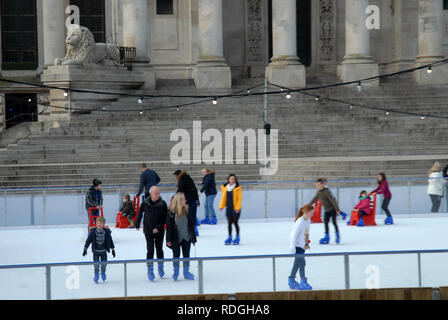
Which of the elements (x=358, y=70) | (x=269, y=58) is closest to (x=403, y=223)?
(x=358, y=70)

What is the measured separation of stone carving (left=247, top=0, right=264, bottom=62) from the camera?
46.0 m

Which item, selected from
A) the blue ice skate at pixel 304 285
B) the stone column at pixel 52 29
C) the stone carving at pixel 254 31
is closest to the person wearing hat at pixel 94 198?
the blue ice skate at pixel 304 285

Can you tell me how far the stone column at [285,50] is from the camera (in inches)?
1619

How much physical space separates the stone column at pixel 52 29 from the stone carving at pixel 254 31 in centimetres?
919

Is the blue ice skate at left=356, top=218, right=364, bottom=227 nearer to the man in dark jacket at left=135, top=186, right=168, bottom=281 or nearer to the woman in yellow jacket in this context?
the woman in yellow jacket

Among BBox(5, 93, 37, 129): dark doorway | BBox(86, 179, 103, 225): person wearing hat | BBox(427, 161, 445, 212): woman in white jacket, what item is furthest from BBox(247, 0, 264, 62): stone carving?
BBox(86, 179, 103, 225): person wearing hat

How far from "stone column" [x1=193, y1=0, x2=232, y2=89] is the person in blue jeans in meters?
16.6

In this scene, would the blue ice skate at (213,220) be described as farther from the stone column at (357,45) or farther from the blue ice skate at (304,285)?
the stone column at (357,45)

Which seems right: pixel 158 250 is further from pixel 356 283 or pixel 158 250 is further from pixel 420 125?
pixel 420 125

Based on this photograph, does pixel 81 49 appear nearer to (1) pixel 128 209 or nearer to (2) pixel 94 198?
(1) pixel 128 209

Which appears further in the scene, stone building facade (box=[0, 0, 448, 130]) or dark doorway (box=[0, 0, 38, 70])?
dark doorway (box=[0, 0, 38, 70])

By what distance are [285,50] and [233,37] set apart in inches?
205

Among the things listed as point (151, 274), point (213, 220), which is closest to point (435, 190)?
point (213, 220)

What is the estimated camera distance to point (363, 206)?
973 inches
